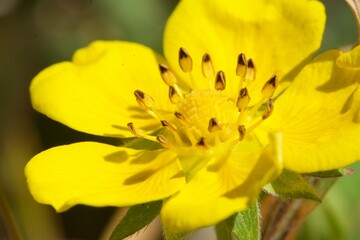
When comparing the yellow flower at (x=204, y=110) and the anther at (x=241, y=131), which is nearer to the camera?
the yellow flower at (x=204, y=110)

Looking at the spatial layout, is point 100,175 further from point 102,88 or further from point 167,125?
point 102,88

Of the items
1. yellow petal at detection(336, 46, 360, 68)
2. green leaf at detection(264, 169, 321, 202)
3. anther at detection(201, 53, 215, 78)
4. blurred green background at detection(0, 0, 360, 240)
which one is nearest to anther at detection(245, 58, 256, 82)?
anther at detection(201, 53, 215, 78)

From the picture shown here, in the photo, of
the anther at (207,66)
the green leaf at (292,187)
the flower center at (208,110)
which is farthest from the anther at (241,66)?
the green leaf at (292,187)

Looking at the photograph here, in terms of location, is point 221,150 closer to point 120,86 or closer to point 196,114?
point 196,114

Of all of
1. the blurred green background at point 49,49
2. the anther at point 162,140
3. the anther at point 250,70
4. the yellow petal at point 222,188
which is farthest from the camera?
the blurred green background at point 49,49

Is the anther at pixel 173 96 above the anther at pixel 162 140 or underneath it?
above

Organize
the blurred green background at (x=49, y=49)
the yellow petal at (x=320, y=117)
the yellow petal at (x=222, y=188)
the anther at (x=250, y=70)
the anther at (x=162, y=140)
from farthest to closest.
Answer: the blurred green background at (x=49, y=49), the anther at (x=250, y=70), the anther at (x=162, y=140), the yellow petal at (x=320, y=117), the yellow petal at (x=222, y=188)

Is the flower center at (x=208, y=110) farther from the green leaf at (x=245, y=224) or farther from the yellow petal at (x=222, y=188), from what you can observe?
the green leaf at (x=245, y=224)
